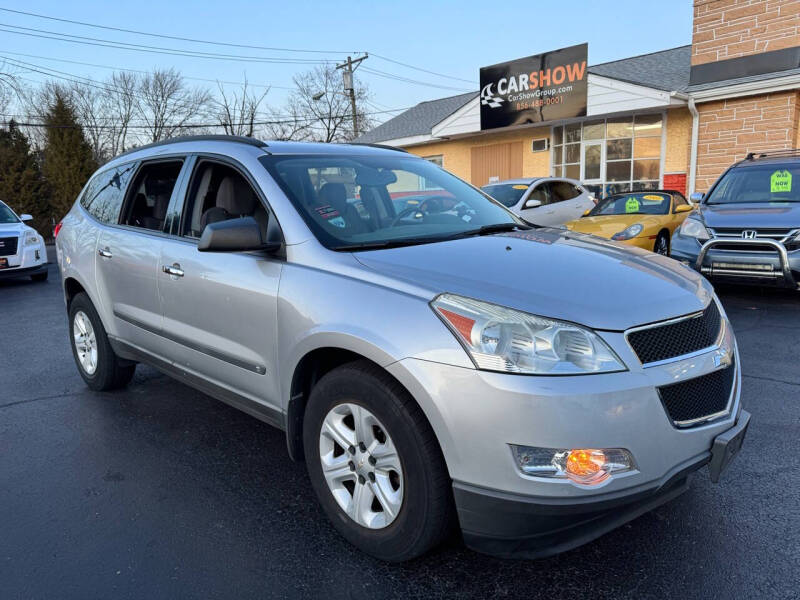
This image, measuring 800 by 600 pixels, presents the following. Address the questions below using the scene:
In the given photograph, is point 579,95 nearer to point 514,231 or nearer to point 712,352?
point 514,231

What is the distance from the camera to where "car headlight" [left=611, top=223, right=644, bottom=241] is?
902 cm

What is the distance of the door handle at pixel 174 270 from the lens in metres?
3.42

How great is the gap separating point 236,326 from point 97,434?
5.32 feet

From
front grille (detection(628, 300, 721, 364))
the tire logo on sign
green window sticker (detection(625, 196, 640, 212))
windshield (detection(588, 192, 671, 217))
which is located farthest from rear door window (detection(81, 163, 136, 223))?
the tire logo on sign

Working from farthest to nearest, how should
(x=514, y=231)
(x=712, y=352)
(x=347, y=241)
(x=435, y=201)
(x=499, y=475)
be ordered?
1. (x=435, y=201)
2. (x=514, y=231)
3. (x=347, y=241)
4. (x=712, y=352)
5. (x=499, y=475)

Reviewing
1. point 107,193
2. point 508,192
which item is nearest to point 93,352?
point 107,193

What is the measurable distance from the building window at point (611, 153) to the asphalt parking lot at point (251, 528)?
12.8 meters

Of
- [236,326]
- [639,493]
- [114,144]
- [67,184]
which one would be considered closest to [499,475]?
[639,493]

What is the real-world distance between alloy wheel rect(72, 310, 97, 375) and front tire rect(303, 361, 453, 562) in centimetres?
274

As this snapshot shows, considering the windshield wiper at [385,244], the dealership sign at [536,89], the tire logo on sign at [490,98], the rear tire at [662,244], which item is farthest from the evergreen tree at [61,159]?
the windshield wiper at [385,244]

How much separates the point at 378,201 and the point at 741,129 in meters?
13.2

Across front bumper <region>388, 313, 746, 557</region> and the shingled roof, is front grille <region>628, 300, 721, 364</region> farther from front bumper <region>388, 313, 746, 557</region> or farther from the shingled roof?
the shingled roof

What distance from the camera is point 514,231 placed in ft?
11.1

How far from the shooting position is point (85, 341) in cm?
480
